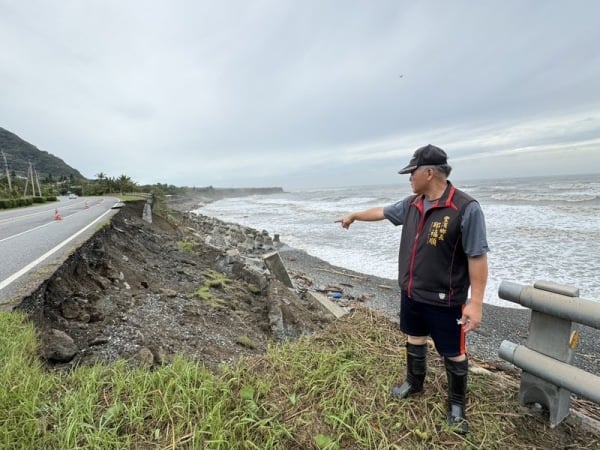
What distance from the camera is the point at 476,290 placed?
5.88 ft

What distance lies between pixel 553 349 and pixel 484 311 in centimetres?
624

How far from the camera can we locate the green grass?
1707 millimetres

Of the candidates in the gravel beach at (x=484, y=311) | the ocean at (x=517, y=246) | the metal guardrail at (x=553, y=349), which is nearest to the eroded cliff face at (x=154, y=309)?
the gravel beach at (x=484, y=311)

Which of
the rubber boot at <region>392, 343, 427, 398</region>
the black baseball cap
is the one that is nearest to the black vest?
the black baseball cap

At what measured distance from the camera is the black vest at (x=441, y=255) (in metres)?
1.86

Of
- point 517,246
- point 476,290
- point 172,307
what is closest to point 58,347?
point 172,307

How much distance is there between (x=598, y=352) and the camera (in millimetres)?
5410

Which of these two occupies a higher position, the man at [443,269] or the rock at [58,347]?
the man at [443,269]

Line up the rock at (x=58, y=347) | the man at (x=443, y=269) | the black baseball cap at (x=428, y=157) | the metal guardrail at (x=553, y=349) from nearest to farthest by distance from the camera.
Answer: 1. the metal guardrail at (x=553, y=349)
2. the man at (x=443, y=269)
3. the black baseball cap at (x=428, y=157)
4. the rock at (x=58, y=347)

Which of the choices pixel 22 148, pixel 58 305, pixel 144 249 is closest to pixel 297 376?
pixel 58 305

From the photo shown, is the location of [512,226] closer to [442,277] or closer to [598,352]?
[598,352]

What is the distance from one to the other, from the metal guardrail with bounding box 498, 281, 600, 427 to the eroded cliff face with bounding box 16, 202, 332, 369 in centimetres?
268

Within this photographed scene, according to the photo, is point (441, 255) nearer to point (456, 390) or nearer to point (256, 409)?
point (456, 390)

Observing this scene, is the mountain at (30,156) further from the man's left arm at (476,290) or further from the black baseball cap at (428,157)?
the man's left arm at (476,290)
